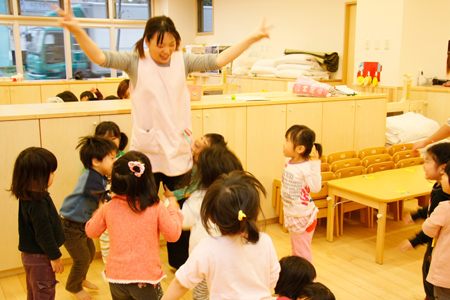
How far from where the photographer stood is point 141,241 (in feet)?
6.32

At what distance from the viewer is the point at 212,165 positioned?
7.06ft

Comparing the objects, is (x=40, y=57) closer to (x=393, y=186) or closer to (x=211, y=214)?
(x=393, y=186)

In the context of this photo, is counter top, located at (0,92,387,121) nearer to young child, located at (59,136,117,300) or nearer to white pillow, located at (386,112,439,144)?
young child, located at (59,136,117,300)

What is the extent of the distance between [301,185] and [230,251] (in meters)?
1.51

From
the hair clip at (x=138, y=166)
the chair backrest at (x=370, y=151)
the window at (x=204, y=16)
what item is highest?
the window at (x=204, y=16)

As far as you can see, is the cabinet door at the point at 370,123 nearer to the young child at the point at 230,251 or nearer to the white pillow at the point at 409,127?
the white pillow at the point at 409,127

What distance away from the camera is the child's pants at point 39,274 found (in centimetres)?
220

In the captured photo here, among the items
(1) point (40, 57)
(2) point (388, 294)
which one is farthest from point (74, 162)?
(1) point (40, 57)

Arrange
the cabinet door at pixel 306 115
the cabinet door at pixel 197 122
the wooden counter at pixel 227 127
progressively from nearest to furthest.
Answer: the wooden counter at pixel 227 127, the cabinet door at pixel 197 122, the cabinet door at pixel 306 115

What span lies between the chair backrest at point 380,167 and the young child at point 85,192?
2.62 meters

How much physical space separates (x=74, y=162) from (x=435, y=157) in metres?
2.40

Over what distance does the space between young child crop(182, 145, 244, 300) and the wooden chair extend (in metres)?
1.97

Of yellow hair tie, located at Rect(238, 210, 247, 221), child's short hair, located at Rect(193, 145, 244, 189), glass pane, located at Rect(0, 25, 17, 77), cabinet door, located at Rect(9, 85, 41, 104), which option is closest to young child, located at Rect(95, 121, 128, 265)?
child's short hair, located at Rect(193, 145, 244, 189)

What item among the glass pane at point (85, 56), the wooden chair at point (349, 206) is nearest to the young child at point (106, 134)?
the wooden chair at point (349, 206)
